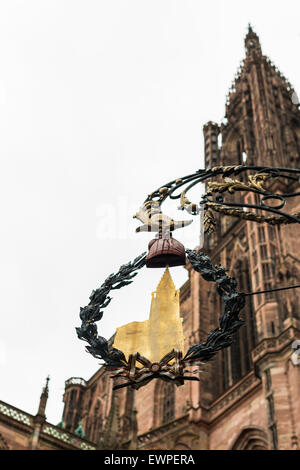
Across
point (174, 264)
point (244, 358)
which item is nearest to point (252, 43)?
point (244, 358)

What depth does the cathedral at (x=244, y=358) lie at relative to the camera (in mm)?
20609

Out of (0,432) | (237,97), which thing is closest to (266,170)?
(0,432)

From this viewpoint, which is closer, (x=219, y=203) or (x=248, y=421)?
(x=219, y=203)

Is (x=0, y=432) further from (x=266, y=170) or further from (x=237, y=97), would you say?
(x=237, y=97)

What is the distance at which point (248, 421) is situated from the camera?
857 inches

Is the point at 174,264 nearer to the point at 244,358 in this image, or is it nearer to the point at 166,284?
the point at 166,284

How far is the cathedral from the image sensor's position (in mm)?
20609

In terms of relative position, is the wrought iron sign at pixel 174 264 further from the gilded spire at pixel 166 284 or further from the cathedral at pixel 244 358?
the cathedral at pixel 244 358

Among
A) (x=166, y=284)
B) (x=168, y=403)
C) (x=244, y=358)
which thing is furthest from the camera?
(x=168, y=403)

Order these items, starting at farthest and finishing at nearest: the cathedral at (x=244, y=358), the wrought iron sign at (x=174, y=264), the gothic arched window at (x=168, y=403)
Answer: the gothic arched window at (x=168, y=403), the cathedral at (x=244, y=358), the wrought iron sign at (x=174, y=264)

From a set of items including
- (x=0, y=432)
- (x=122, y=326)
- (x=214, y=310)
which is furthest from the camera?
(x=214, y=310)

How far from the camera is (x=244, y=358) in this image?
25.8 meters

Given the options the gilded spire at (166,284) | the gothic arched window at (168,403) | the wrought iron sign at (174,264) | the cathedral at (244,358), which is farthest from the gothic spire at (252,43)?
the gilded spire at (166,284)
